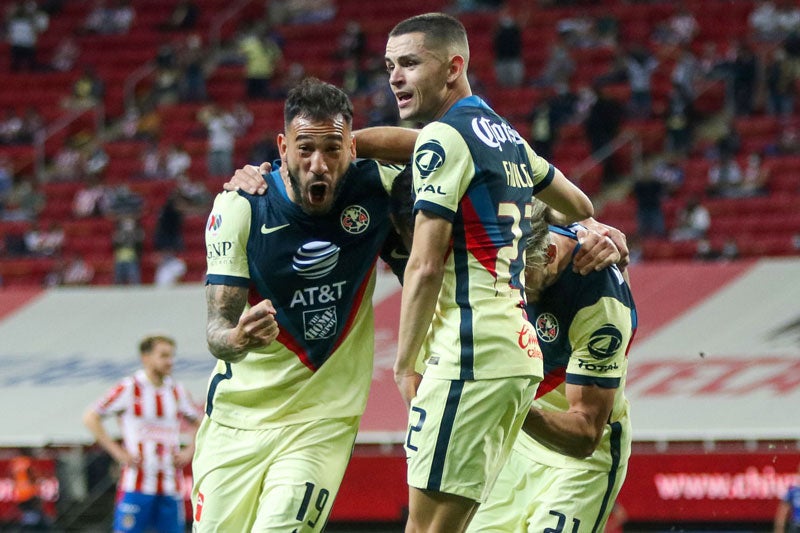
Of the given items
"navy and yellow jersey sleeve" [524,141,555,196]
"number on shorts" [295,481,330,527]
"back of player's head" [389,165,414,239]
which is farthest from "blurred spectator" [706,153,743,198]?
"number on shorts" [295,481,330,527]

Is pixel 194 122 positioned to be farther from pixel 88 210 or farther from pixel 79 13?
pixel 79 13

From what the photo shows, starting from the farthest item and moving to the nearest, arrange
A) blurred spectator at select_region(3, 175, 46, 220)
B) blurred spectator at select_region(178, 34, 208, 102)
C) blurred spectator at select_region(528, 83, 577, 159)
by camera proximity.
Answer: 1. blurred spectator at select_region(178, 34, 208, 102)
2. blurred spectator at select_region(3, 175, 46, 220)
3. blurred spectator at select_region(528, 83, 577, 159)

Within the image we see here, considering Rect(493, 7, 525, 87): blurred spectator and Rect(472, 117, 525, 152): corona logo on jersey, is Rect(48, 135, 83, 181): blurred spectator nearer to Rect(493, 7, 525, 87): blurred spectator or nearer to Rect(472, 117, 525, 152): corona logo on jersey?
Rect(493, 7, 525, 87): blurred spectator

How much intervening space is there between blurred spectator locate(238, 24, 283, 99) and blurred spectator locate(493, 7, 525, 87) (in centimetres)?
446

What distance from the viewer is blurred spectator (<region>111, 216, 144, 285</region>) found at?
21.2 m

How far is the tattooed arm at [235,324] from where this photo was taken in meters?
5.18

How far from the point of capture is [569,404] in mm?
6207

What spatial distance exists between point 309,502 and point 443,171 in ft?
5.00

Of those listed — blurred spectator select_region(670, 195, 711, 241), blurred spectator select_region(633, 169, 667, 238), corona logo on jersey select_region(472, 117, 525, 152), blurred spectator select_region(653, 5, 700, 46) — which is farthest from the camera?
blurred spectator select_region(653, 5, 700, 46)

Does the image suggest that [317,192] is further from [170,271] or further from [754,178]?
[170,271]

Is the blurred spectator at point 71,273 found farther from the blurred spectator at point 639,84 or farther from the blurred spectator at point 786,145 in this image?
the blurred spectator at point 786,145

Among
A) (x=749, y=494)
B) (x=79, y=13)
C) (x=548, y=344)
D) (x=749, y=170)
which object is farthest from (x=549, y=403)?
(x=79, y=13)

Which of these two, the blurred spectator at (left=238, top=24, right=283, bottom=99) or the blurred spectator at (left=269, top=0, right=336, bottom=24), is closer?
the blurred spectator at (left=238, top=24, right=283, bottom=99)

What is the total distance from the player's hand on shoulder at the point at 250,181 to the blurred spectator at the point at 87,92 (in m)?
21.1
